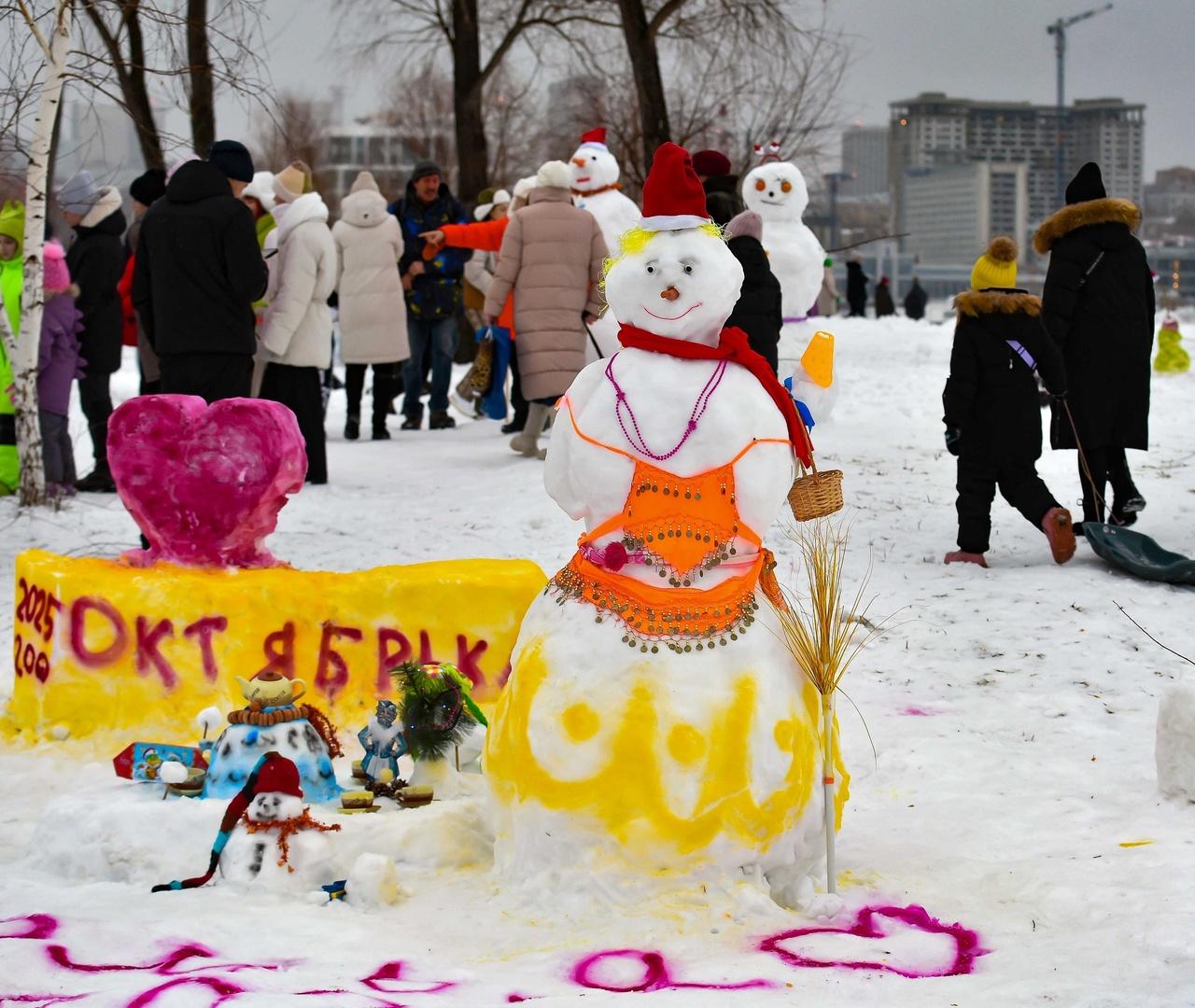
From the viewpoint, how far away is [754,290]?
355 inches

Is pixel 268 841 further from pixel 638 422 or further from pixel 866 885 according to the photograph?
pixel 866 885

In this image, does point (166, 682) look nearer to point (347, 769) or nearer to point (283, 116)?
point (347, 769)

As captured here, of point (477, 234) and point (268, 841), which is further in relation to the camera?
point (477, 234)

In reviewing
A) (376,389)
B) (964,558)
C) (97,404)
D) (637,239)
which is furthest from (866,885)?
(376,389)

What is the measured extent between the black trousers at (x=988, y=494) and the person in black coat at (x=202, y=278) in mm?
3793

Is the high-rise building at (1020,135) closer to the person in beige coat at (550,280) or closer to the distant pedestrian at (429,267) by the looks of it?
the distant pedestrian at (429,267)

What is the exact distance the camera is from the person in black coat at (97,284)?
377 inches

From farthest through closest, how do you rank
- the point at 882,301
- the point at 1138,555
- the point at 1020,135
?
1. the point at 1020,135
2. the point at 882,301
3. the point at 1138,555

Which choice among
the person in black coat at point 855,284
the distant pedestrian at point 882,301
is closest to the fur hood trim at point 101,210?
the person in black coat at point 855,284

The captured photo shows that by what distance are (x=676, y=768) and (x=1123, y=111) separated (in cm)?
8035

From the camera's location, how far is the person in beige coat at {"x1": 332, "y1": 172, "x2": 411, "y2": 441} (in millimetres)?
11680

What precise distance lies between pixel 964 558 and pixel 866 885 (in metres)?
4.03

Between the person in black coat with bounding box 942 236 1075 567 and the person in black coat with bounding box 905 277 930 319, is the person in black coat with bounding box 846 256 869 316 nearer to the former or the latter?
the person in black coat with bounding box 905 277 930 319

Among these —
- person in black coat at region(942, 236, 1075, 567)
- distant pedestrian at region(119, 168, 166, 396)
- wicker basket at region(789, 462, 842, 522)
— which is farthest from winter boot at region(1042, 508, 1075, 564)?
distant pedestrian at region(119, 168, 166, 396)
